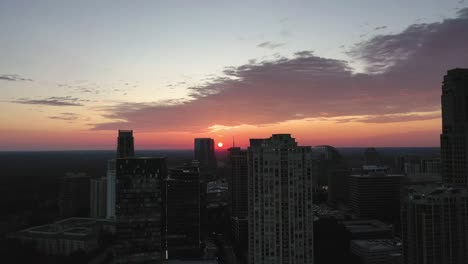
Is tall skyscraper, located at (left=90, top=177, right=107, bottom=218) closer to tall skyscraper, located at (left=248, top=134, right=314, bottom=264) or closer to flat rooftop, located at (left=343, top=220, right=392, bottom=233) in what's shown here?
flat rooftop, located at (left=343, top=220, right=392, bottom=233)

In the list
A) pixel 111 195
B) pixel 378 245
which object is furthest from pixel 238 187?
pixel 378 245

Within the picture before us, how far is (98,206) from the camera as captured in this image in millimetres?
152125

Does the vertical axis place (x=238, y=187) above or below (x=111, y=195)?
above

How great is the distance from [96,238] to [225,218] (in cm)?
4406

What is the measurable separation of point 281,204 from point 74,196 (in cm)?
11874

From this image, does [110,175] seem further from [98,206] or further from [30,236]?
[30,236]

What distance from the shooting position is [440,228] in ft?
212

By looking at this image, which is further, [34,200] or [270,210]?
[34,200]

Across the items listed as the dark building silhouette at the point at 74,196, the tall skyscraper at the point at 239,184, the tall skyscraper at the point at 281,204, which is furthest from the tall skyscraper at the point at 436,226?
the dark building silhouette at the point at 74,196

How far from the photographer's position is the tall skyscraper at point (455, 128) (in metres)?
87.6

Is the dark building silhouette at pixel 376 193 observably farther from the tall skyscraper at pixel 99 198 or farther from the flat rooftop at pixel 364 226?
the tall skyscraper at pixel 99 198

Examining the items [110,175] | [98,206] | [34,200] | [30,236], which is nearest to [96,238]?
[30,236]

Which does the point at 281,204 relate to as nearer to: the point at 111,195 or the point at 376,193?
the point at 111,195

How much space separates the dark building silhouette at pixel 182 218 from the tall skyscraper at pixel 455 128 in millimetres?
53655
